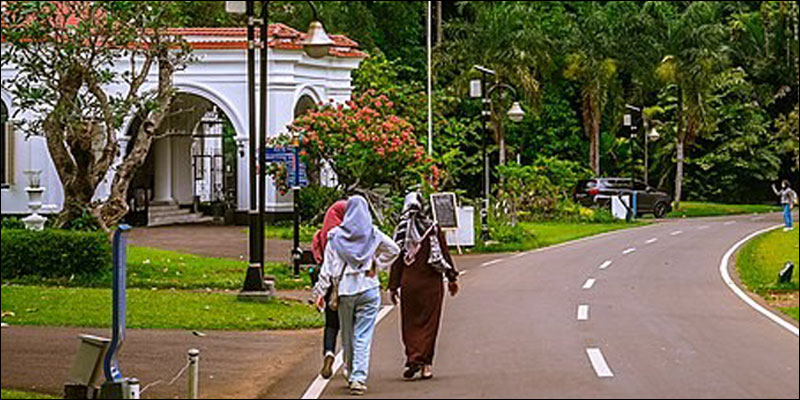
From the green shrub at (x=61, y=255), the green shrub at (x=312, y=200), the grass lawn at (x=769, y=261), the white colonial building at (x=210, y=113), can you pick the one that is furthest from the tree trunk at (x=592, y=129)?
the green shrub at (x=61, y=255)

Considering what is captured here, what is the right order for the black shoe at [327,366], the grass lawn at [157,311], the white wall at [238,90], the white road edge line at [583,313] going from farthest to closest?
the white wall at [238,90]
the white road edge line at [583,313]
the grass lawn at [157,311]
the black shoe at [327,366]

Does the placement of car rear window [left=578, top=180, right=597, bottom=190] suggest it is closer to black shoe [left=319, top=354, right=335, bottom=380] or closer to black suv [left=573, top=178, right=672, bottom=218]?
black suv [left=573, top=178, right=672, bottom=218]

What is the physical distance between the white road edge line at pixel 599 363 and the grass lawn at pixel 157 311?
4722 millimetres

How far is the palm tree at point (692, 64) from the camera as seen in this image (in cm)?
5431

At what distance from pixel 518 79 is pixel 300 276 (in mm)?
32837

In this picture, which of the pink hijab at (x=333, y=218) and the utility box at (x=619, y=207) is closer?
the pink hijab at (x=333, y=218)

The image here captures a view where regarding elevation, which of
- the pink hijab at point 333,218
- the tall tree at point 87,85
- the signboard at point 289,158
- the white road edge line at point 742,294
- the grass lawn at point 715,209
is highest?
the tall tree at point 87,85

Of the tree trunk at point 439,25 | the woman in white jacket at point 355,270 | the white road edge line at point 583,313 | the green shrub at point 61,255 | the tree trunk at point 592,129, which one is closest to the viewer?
the woman in white jacket at point 355,270

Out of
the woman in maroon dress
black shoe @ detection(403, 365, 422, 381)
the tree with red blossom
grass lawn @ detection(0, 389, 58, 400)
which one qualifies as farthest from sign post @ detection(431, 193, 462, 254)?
grass lawn @ detection(0, 389, 58, 400)

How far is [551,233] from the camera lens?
39.3m

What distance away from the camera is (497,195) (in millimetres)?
41938

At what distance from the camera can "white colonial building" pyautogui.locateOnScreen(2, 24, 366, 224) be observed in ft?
116

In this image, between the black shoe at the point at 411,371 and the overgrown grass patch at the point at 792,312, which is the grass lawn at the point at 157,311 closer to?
the black shoe at the point at 411,371

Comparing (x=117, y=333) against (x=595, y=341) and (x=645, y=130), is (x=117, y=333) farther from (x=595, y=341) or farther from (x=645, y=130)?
(x=645, y=130)
